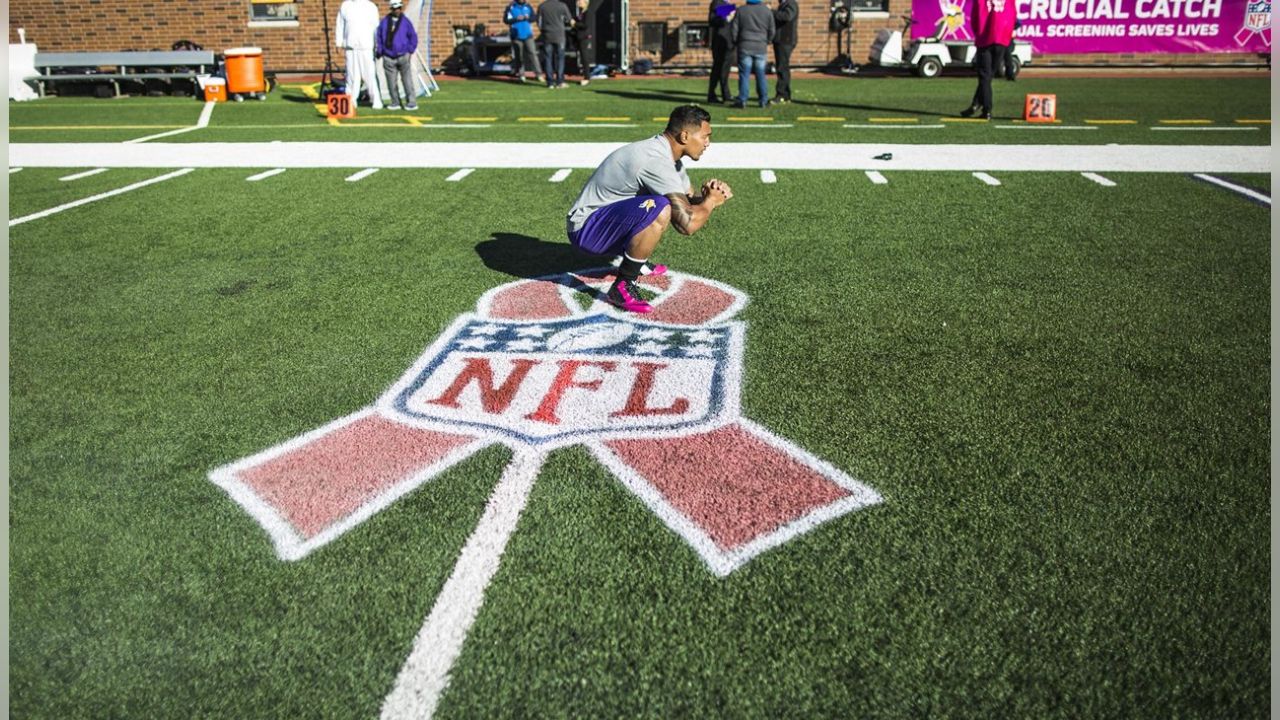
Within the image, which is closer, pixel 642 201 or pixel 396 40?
pixel 642 201

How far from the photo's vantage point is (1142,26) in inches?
864

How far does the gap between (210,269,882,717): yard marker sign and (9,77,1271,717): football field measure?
0.02 m

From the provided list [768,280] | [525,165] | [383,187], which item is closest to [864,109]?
[525,165]

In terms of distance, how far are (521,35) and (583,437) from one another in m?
18.0

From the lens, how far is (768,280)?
5281mm

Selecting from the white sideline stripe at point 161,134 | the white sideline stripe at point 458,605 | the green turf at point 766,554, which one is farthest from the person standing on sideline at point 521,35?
the white sideline stripe at point 458,605

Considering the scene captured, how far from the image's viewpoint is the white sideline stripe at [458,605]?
2080 mm

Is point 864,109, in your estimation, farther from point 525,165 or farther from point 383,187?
point 383,187

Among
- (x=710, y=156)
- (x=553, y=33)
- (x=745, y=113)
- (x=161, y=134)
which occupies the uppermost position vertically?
(x=553, y=33)

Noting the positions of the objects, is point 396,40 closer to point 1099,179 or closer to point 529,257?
point 529,257

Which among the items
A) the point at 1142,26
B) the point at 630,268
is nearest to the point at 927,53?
the point at 1142,26

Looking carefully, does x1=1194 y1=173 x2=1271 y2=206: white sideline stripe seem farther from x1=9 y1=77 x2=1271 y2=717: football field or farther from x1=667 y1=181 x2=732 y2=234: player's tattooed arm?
x1=667 y1=181 x2=732 y2=234: player's tattooed arm

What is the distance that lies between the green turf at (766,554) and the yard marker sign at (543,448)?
75 millimetres

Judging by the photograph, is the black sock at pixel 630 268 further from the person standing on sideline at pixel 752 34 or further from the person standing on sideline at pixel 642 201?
the person standing on sideline at pixel 752 34
